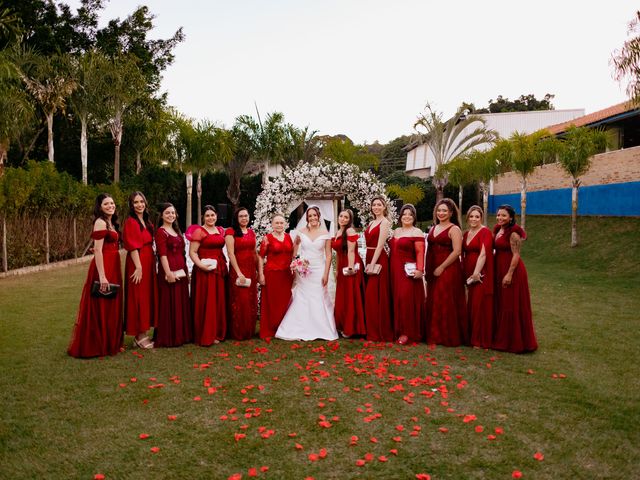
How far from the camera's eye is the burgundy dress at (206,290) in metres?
6.99

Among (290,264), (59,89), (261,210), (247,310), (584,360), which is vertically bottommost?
(584,360)

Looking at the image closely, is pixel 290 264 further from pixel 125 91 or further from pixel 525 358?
pixel 125 91

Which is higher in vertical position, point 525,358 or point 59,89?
point 59,89

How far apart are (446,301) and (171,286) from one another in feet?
11.6

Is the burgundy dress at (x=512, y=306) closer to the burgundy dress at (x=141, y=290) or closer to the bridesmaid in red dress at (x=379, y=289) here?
the bridesmaid in red dress at (x=379, y=289)

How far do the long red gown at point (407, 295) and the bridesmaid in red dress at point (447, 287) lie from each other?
0.58 feet

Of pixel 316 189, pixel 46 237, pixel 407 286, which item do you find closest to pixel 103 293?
pixel 407 286

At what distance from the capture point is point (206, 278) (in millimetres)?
7066

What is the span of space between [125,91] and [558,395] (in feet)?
84.8

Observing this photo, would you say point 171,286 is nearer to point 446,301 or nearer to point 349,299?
point 349,299

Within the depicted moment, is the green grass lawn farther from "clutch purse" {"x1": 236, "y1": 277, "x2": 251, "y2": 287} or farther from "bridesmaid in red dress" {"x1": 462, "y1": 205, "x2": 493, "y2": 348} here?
"clutch purse" {"x1": 236, "y1": 277, "x2": 251, "y2": 287}

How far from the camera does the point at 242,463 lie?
3723 millimetres

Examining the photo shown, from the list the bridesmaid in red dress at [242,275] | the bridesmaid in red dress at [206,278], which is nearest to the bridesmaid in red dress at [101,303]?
the bridesmaid in red dress at [206,278]

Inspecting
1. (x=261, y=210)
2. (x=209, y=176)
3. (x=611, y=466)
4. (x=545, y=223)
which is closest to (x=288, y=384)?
(x=611, y=466)
